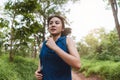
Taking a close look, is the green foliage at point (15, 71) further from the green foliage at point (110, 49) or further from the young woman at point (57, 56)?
the green foliage at point (110, 49)

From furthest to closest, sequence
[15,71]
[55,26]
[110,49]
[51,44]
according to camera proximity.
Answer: [110,49] < [15,71] < [55,26] < [51,44]

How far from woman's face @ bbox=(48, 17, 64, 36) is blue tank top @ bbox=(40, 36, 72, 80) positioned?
130mm

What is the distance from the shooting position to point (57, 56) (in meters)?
2.42

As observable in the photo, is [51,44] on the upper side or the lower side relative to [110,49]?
upper

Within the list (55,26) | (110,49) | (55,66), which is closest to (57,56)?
(55,66)

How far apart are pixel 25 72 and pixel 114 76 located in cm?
396

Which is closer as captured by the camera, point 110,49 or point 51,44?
point 51,44

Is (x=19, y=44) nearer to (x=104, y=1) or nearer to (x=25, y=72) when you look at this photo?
(x=25, y=72)

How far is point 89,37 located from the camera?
50000 millimetres

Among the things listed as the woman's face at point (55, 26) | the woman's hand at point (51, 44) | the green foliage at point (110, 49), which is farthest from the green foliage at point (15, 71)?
the green foliage at point (110, 49)

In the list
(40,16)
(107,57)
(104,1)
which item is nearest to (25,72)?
(104,1)

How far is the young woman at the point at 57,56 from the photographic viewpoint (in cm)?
231

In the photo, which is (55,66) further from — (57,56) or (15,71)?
(15,71)

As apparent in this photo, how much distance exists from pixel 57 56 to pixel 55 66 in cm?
9
